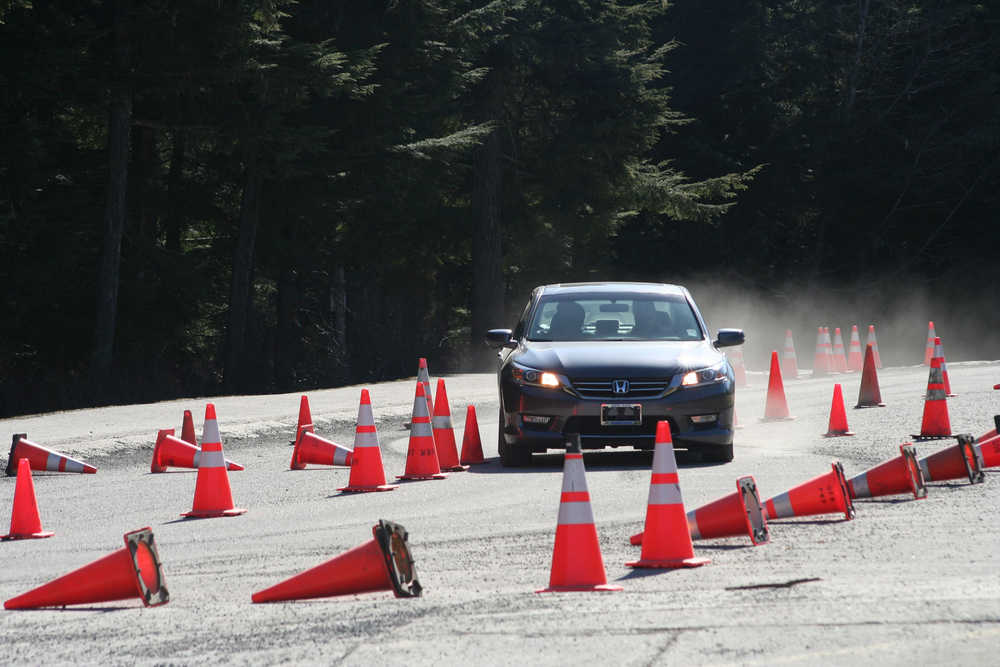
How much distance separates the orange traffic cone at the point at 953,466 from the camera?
10781mm

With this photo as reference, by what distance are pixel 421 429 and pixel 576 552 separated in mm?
5919

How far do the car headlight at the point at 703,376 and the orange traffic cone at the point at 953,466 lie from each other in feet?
8.83

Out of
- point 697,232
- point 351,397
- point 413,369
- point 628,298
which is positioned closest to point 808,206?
point 697,232

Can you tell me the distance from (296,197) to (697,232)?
21935mm

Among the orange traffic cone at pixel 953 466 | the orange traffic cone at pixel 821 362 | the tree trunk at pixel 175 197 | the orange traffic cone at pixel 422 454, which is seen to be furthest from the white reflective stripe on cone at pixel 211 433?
the tree trunk at pixel 175 197

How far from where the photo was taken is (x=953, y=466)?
10805mm

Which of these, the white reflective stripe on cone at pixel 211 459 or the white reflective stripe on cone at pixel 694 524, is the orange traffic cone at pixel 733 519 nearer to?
the white reflective stripe on cone at pixel 694 524

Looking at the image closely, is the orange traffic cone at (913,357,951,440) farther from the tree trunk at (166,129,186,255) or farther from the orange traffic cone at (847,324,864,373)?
the tree trunk at (166,129,186,255)

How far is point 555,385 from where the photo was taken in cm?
1307

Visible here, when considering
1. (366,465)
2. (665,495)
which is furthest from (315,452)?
(665,495)

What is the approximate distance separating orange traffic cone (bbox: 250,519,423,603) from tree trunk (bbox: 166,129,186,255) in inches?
1130

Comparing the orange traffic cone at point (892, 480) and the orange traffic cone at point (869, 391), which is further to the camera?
the orange traffic cone at point (869, 391)

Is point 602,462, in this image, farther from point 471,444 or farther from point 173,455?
point 173,455


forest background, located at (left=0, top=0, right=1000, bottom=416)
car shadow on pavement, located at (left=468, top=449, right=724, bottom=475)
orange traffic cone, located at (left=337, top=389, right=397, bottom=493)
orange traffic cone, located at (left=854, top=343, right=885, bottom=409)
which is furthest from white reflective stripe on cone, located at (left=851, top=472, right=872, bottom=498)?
forest background, located at (left=0, top=0, right=1000, bottom=416)
